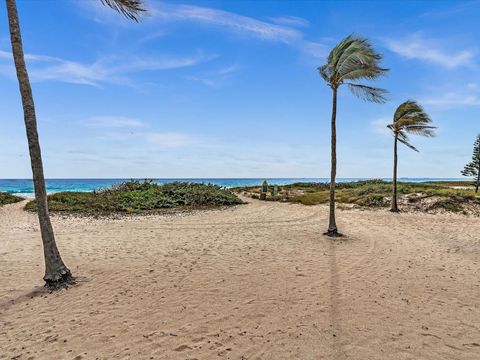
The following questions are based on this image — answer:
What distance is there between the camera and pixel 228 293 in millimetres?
6938

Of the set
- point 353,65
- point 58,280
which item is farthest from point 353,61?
point 58,280

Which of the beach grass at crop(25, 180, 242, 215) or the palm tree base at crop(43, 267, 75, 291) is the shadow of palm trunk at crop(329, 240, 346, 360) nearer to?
the palm tree base at crop(43, 267, 75, 291)

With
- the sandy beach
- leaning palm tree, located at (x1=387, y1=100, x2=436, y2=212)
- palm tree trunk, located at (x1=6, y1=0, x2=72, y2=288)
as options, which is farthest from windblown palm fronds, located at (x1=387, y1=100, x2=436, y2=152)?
palm tree trunk, located at (x1=6, y1=0, x2=72, y2=288)

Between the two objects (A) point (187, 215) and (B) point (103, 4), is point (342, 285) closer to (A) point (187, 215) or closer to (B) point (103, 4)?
(B) point (103, 4)

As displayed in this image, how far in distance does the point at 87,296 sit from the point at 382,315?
601cm

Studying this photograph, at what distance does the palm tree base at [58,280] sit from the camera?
7.16 m

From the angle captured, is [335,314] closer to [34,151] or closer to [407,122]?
[34,151]

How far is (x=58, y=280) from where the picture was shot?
23.7 feet

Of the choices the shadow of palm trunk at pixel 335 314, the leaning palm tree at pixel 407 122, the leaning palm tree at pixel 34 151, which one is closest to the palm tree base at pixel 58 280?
the leaning palm tree at pixel 34 151

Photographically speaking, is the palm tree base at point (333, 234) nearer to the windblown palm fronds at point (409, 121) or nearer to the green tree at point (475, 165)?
the windblown palm fronds at point (409, 121)

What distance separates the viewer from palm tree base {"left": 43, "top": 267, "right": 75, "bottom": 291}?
716cm

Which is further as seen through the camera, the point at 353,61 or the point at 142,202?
the point at 142,202

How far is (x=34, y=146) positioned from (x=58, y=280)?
10.1ft

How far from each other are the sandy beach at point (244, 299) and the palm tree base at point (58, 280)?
28 centimetres
